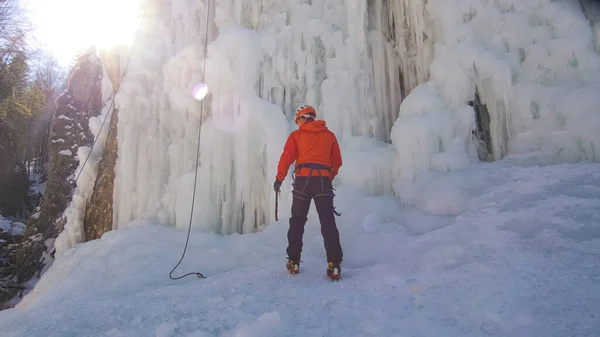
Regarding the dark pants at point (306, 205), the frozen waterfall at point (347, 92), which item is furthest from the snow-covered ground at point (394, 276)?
the frozen waterfall at point (347, 92)

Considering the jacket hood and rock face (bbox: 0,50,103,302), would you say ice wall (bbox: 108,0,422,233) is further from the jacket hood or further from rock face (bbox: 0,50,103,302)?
rock face (bbox: 0,50,103,302)

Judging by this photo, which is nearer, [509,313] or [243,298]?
[509,313]

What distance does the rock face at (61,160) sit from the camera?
33.0 ft

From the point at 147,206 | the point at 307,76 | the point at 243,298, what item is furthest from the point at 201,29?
the point at 243,298

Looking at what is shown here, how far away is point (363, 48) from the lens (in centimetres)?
648

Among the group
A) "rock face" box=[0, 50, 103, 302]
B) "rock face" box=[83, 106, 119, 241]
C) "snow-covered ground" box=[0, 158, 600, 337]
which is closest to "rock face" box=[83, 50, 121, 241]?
"rock face" box=[83, 106, 119, 241]

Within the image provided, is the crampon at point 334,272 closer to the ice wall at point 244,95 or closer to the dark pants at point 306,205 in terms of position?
the dark pants at point 306,205

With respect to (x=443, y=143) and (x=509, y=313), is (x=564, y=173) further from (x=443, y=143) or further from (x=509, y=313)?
(x=509, y=313)

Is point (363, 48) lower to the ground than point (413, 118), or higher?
higher

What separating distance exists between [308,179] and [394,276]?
3.99 feet

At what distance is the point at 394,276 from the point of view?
2.98 meters

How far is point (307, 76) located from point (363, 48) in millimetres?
1183

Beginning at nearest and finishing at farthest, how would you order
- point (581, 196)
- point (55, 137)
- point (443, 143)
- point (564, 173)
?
1. point (581, 196)
2. point (564, 173)
3. point (443, 143)
4. point (55, 137)

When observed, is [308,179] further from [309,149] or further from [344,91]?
[344,91]
